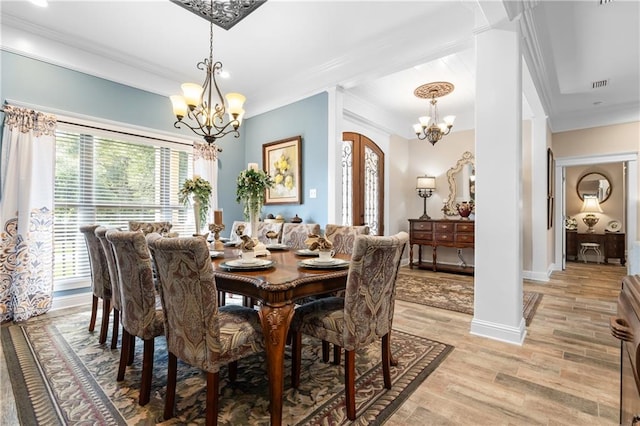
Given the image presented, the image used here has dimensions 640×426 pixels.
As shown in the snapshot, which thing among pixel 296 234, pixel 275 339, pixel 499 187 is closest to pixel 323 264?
pixel 275 339

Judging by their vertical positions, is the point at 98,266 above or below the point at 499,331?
above

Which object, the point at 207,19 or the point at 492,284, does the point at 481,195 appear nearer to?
the point at 492,284

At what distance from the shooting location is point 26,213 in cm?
300

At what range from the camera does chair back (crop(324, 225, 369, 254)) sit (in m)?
2.67

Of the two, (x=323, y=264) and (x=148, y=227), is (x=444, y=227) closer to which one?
(x=323, y=264)

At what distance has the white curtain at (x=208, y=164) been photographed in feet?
14.3

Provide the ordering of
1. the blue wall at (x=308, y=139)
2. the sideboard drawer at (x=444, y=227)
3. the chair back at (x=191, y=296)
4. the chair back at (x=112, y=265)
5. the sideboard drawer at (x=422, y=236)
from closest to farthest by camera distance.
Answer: the chair back at (x=191, y=296)
the chair back at (x=112, y=265)
the blue wall at (x=308, y=139)
the sideboard drawer at (x=444, y=227)
the sideboard drawer at (x=422, y=236)

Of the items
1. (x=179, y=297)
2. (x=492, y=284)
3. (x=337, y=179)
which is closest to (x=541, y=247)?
(x=492, y=284)

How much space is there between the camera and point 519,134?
95.3 inches

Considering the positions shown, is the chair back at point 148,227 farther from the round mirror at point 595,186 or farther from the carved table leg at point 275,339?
the round mirror at point 595,186

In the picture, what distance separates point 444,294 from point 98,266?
12.0 feet

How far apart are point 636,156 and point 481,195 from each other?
4.42 m

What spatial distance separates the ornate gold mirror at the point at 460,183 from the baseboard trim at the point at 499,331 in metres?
3.28

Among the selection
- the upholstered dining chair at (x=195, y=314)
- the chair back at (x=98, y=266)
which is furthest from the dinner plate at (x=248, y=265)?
the chair back at (x=98, y=266)
